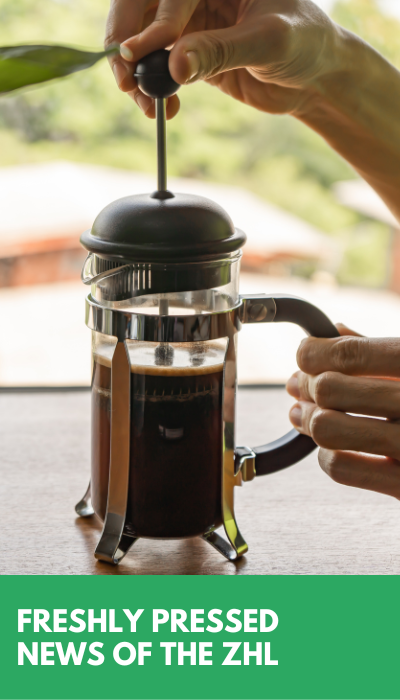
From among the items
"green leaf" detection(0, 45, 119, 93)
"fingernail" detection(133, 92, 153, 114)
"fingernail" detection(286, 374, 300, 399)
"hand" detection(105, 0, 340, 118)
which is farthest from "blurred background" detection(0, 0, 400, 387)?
"green leaf" detection(0, 45, 119, 93)

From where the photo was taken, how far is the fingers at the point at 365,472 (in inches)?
26.3

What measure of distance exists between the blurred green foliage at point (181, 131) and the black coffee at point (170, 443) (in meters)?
3.79

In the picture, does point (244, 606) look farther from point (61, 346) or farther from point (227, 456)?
point (61, 346)

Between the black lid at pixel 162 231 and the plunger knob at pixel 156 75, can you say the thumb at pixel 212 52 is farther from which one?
the black lid at pixel 162 231

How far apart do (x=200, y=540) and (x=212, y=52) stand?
467 millimetres

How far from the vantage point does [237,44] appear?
67 centimetres

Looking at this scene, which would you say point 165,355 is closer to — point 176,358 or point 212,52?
point 176,358

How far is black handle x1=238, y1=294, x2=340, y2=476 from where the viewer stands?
0.65m

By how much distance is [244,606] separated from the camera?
2.01 feet

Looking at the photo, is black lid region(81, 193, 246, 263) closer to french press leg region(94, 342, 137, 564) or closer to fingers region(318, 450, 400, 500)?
french press leg region(94, 342, 137, 564)

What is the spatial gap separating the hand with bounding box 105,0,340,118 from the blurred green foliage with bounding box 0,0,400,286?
3424mm

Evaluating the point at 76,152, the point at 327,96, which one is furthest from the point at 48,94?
the point at 327,96

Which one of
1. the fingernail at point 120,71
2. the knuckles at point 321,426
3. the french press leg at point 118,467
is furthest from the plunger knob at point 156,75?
the knuckles at point 321,426

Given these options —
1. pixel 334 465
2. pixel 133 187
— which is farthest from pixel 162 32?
pixel 133 187
